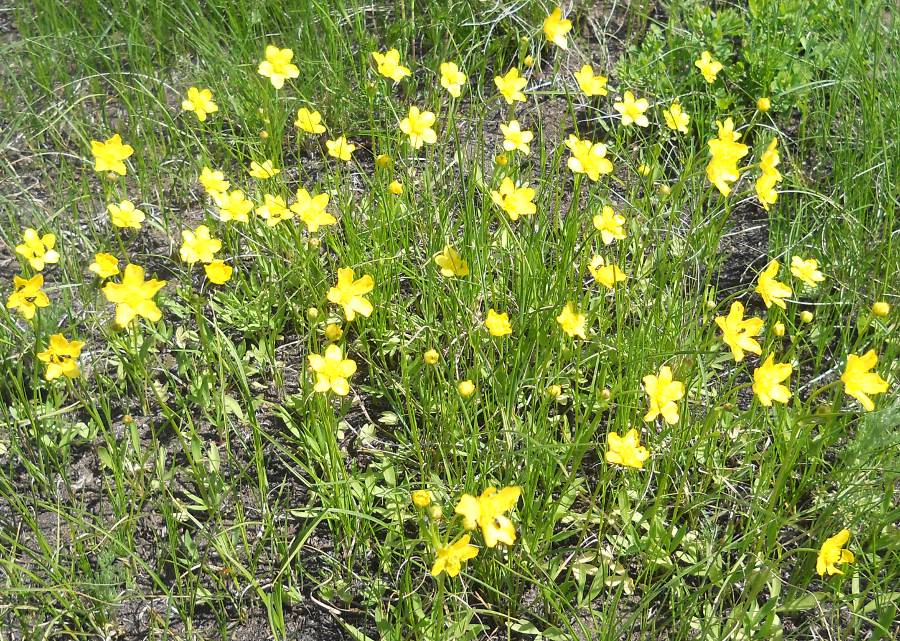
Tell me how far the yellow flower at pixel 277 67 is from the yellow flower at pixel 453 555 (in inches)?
63.6

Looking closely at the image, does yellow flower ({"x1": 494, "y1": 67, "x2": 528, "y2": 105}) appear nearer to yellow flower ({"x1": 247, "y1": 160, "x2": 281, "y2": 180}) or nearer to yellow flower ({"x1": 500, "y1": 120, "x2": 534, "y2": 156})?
yellow flower ({"x1": 500, "y1": 120, "x2": 534, "y2": 156})

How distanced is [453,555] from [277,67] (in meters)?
1.69

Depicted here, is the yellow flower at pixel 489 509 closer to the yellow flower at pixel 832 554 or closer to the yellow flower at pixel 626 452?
the yellow flower at pixel 626 452

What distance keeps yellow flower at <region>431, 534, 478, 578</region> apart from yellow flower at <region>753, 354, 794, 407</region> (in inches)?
27.9

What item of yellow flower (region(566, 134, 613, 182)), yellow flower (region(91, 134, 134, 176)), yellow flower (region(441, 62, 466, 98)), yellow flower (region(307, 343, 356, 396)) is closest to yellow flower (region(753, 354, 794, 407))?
yellow flower (region(566, 134, 613, 182))

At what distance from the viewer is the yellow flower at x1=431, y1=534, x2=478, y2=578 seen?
1.55 m

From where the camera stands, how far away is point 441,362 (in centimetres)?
231

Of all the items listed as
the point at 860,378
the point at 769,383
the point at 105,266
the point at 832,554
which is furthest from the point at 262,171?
the point at 832,554

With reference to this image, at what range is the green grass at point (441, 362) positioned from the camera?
1938 mm

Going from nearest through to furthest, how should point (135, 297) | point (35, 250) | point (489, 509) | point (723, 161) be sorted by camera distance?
point (489, 509), point (135, 297), point (723, 161), point (35, 250)

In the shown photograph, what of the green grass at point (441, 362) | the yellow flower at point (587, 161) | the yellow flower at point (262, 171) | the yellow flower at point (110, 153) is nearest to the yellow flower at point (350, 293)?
the green grass at point (441, 362)

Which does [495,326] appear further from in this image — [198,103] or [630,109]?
[198,103]

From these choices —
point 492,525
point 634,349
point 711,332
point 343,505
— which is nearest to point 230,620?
point 343,505

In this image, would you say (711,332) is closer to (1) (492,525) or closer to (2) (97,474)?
(1) (492,525)
